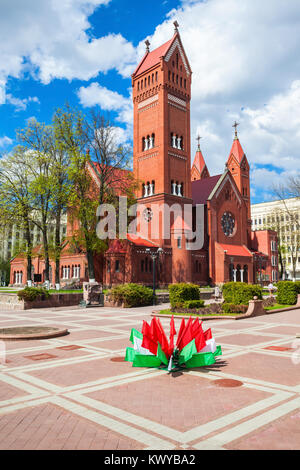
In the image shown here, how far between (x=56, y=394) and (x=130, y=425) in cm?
184

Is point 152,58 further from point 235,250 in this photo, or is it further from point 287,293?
point 287,293

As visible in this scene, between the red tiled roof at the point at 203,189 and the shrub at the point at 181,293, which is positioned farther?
the red tiled roof at the point at 203,189

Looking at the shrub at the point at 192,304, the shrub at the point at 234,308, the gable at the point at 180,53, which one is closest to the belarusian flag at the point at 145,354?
the shrub at the point at 234,308

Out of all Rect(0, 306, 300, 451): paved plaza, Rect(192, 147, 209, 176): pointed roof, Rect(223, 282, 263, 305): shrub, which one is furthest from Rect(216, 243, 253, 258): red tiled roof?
Rect(0, 306, 300, 451): paved plaza

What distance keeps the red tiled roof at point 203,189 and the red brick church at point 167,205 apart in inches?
19.7

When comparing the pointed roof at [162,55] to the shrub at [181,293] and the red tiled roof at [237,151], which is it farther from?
the shrub at [181,293]

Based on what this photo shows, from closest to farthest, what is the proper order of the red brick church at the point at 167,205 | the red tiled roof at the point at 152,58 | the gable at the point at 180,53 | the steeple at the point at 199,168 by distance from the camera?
the red brick church at the point at 167,205 < the gable at the point at 180,53 < the red tiled roof at the point at 152,58 < the steeple at the point at 199,168

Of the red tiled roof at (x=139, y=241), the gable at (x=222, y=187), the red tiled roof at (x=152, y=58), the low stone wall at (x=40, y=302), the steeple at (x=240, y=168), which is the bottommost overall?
the low stone wall at (x=40, y=302)

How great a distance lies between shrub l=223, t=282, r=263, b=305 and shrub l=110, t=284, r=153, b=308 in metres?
7.52

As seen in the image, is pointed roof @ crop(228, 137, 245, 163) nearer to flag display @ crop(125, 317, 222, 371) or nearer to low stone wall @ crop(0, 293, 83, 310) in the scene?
low stone wall @ crop(0, 293, 83, 310)

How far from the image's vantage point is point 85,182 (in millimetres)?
33750

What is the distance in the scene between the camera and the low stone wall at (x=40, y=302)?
988 inches

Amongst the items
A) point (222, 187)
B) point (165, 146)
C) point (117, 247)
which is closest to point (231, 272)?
point (222, 187)
